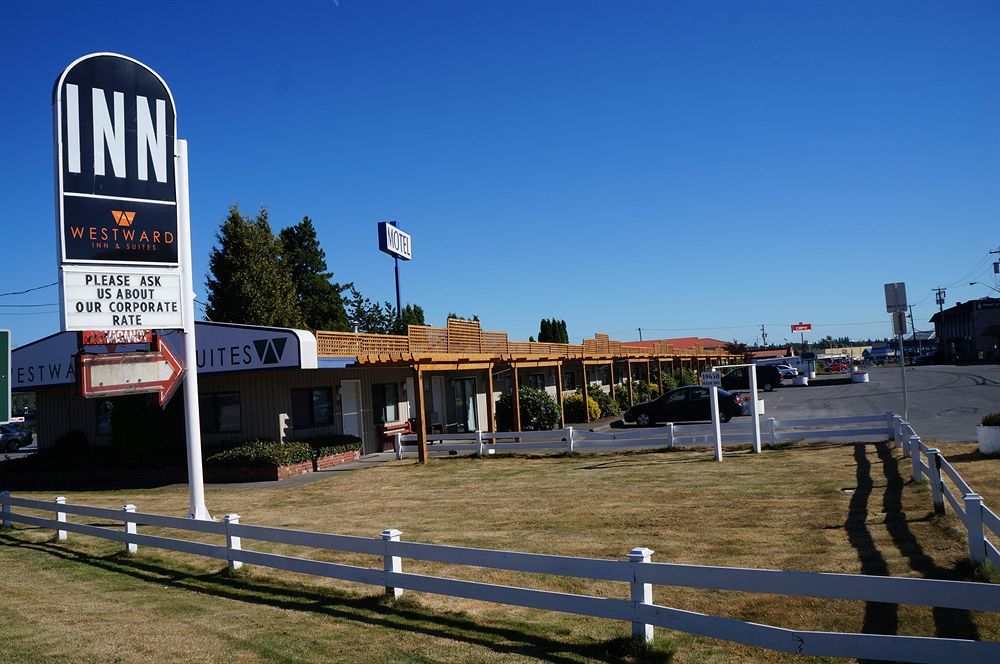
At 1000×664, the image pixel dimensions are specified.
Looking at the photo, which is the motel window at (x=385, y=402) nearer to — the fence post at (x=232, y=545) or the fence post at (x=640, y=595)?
→ the fence post at (x=232, y=545)

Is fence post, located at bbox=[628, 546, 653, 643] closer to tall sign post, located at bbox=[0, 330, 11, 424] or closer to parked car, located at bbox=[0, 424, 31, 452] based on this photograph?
tall sign post, located at bbox=[0, 330, 11, 424]

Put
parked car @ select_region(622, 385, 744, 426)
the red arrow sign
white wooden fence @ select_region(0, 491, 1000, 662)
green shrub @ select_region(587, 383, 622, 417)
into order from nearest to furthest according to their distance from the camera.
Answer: white wooden fence @ select_region(0, 491, 1000, 662) → the red arrow sign → parked car @ select_region(622, 385, 744, 426) → green shrub @ select_region(587, 383, 622, 417)

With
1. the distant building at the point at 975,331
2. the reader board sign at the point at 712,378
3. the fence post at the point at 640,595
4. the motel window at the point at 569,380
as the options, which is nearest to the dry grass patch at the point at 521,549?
the fence post at the point at 640,595

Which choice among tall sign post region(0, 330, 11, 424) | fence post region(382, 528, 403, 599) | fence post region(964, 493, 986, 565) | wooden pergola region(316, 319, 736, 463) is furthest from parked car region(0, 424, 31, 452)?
fence post region(964, 493, 986, 565)

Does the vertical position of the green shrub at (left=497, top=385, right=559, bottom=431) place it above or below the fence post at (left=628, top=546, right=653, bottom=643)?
above

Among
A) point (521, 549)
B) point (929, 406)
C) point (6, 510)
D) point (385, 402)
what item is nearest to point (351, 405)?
point (385, 402)

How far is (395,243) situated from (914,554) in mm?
29627

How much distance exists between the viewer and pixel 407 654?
6.50m

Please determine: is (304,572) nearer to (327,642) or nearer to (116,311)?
(327,642)

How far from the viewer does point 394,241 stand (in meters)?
35.7

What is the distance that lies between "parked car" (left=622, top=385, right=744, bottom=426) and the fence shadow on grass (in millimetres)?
18891

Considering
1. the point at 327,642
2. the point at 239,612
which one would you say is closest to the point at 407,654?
the point at 327,642

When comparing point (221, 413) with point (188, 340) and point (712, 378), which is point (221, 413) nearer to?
Answer: point (188, 340)

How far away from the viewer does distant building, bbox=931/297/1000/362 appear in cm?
9012
